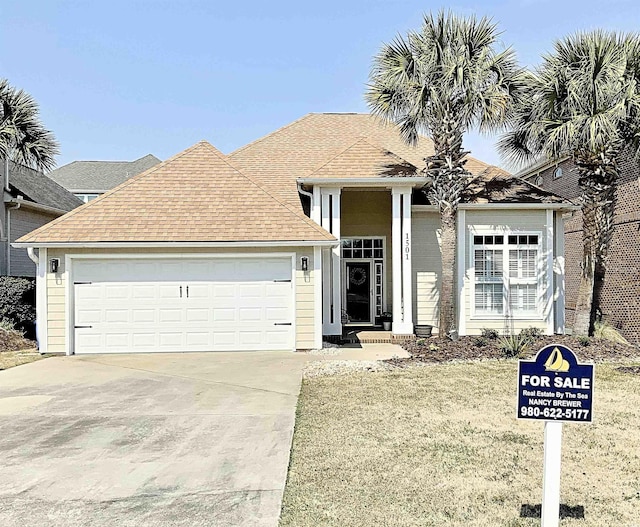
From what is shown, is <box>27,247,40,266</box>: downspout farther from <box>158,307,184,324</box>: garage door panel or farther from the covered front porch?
the covered front porch

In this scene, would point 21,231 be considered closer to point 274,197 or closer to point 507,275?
point 274,197

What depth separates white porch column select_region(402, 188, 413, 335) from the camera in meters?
14.7

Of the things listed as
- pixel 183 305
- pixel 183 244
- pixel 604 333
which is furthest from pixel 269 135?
pixel 604 333

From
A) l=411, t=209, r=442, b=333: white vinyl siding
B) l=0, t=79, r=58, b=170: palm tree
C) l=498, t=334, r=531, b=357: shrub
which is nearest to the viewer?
l=498, t=334, r=531, b=357: shrub

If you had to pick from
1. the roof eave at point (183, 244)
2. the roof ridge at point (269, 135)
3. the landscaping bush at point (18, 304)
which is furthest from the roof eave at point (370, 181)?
the landscaping bush at point (18, 304)

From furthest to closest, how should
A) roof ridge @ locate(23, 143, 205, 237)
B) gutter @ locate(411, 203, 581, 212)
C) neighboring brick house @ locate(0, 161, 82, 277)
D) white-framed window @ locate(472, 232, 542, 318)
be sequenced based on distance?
neighboring brick house @ locate(0, 161, 82, 277)
white-framed window @ locate(472, 232, 542, 318)
gutter @ locate(411, 203, 581, 212)
roof ridge @ locate(23, 143, 205, 237)

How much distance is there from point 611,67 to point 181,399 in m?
11.5

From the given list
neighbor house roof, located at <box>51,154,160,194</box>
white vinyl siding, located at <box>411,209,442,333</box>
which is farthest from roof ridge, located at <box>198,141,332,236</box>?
neighbor house roof, located at <box>51,154,160,194</box>

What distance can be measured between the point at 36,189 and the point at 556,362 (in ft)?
75.6

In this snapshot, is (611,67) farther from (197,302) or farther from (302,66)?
(197,302)

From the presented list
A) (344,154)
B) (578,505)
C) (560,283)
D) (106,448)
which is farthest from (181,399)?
(560,283)

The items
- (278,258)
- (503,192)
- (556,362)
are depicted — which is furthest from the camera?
(503,192)

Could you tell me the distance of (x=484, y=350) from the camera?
1271 cm

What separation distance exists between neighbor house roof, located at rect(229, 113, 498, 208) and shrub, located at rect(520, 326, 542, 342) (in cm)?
523
